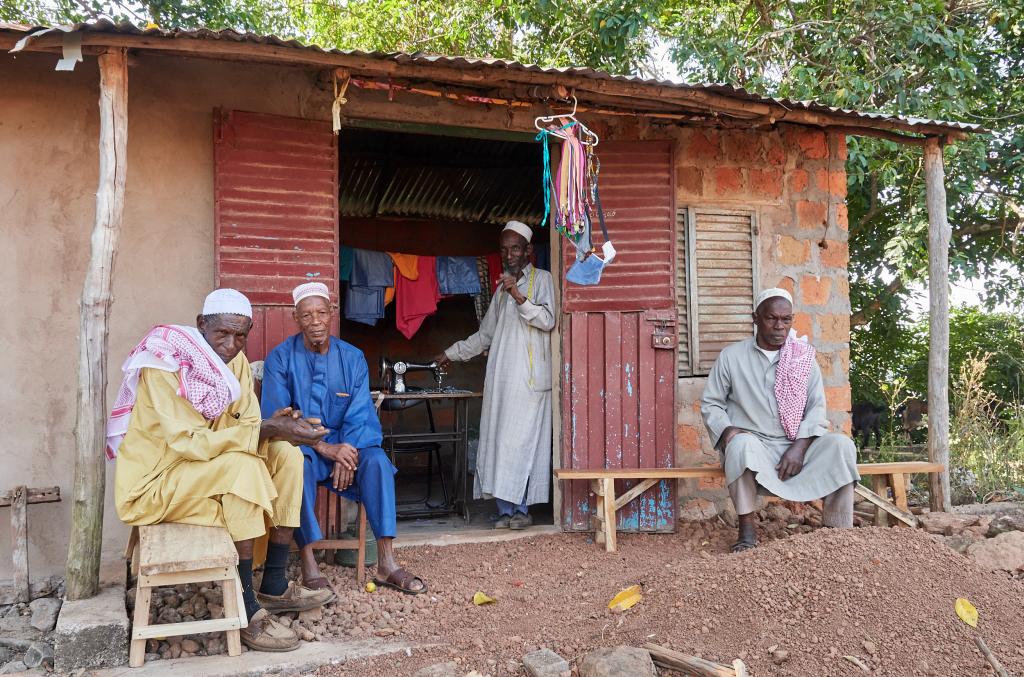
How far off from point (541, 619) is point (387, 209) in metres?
5.02

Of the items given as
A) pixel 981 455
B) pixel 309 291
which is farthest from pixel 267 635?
pixel 981 455

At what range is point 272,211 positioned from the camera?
4.70 meters

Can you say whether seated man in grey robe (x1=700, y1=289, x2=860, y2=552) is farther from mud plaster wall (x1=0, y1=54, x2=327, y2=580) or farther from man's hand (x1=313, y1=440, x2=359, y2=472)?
mud plaster wall (x1=0, y1=54, x2=327, y2=580)

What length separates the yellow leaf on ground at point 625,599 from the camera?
372cm

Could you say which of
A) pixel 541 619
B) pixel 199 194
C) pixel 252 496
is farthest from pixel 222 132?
pixel 541 619

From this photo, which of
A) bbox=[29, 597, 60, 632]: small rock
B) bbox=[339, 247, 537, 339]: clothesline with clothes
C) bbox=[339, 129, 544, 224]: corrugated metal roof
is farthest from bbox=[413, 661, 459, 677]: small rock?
bbox=[339, 129, 544, 224]: corrugated metal roof

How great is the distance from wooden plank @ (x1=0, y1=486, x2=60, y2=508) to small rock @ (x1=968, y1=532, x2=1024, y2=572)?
187 inches

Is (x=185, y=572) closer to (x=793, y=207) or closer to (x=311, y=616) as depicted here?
(x=311, y=616)

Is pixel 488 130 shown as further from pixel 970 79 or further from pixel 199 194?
pixel 970 79

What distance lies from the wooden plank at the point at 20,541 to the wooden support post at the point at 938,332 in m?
5.24

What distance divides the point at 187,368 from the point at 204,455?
39 centimetres

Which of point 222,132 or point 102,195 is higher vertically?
point 222,132

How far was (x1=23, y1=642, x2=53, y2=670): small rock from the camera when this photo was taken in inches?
131

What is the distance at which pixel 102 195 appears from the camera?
3811 millimetres
